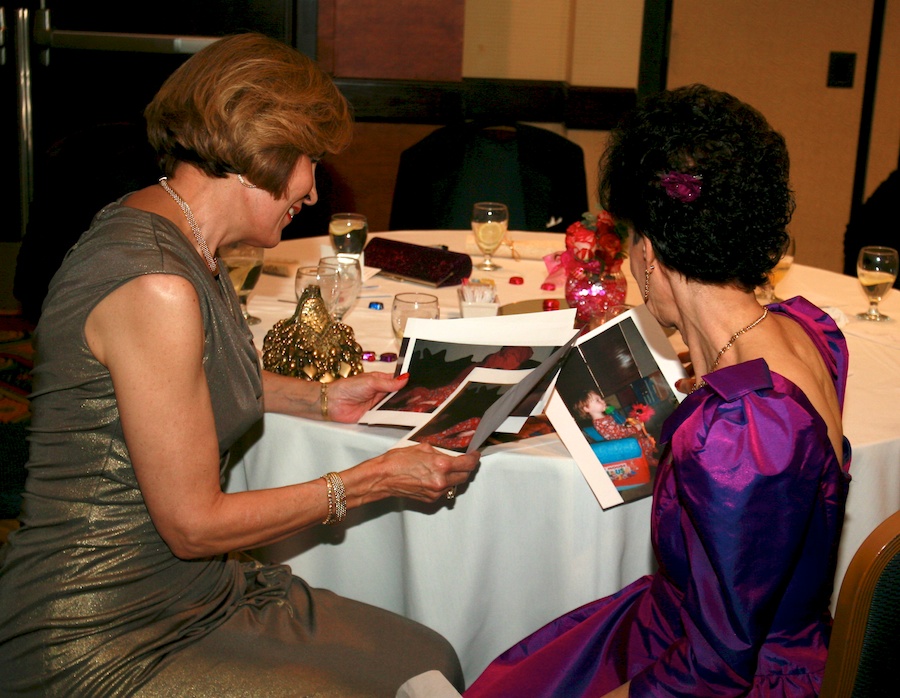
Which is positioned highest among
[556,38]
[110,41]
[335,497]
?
[556,38]

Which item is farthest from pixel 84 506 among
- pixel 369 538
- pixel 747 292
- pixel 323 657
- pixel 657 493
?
pixel 747 292

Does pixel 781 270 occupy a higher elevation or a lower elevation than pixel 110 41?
lower

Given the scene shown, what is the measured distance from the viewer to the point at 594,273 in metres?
2.07

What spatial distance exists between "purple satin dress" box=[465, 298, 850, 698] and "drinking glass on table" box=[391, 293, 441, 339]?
788 mm

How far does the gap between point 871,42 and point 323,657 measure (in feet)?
18.1

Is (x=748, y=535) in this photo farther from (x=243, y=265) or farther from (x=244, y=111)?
(x=243, y=265)

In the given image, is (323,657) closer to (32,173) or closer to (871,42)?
(32,173)

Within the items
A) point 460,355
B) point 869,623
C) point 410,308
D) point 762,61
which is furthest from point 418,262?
point 762,61

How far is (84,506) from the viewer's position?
1418mm

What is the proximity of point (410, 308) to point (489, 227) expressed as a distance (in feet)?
2.72

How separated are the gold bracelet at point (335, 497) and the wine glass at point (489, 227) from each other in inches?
55.2

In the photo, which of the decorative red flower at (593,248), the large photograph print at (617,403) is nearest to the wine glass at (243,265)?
the decorative red flower at (593,248)

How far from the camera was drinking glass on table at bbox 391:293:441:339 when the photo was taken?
2.04 m

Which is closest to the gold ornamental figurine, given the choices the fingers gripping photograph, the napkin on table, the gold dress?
the fingers gripping photograph
